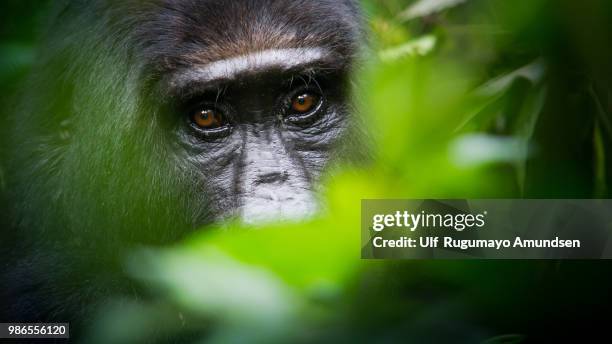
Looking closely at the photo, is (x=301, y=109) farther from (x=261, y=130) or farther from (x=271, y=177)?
(x=271, y=177)

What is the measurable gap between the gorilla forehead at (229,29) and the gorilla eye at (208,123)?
0.38 feet

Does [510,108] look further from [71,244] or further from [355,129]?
[71,244]

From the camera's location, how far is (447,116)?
51.4 inches

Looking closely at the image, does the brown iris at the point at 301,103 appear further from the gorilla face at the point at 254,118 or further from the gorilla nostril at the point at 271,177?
the gorilla nostril at the point at 271,177

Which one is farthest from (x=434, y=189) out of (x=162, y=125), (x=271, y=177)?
(x=162, y=125)

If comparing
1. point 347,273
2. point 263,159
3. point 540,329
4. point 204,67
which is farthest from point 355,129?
point 347,273

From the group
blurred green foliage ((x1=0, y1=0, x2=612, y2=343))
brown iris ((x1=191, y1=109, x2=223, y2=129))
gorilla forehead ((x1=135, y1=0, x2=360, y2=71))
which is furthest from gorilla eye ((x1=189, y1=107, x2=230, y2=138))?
blurred green foliage ((x1=0, y1=0, x2=612, y2=343))

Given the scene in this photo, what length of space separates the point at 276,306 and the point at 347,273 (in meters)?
0.10

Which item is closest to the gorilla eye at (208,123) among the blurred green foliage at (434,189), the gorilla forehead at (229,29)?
the gorilla forehead at (229,29)

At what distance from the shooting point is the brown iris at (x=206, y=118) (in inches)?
65.3

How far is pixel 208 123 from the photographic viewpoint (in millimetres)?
1660

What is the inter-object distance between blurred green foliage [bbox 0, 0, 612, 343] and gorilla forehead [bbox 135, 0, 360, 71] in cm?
15

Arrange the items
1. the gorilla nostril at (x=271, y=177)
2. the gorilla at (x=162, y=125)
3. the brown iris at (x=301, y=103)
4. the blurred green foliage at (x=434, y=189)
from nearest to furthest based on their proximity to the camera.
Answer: the blurred green foliage at (x=434, y=189)
the gorilla nostril at (x=271, y=177)
the gorilla at (x=162, y=125)
the brown iris at (x=301, y=103)

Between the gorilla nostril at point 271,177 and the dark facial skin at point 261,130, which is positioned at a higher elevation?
the dark facial skin at point 261,130
